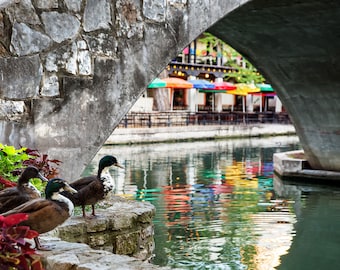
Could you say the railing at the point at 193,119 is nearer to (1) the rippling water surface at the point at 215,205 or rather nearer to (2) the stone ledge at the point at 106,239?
(1) the rippling water surface at the point at 215,205

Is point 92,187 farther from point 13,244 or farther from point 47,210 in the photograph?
point 13,244

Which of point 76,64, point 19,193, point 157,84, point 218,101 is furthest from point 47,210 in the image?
point 218,101

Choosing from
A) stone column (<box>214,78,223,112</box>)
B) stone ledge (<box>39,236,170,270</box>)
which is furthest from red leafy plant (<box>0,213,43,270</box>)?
stone column (<box>214,78,223,112</box>)

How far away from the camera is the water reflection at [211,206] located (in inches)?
Answer: 317

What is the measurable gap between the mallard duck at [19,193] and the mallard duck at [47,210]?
24 cm

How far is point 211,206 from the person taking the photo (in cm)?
1172

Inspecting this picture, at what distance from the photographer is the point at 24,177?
3.89 metres

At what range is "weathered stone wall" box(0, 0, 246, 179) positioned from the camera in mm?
4367

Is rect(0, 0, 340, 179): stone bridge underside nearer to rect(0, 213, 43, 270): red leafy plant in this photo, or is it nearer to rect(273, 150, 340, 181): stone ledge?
rect(0, 213, 43, 270): red leafy plant

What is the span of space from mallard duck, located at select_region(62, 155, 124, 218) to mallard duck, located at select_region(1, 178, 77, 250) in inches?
38.5

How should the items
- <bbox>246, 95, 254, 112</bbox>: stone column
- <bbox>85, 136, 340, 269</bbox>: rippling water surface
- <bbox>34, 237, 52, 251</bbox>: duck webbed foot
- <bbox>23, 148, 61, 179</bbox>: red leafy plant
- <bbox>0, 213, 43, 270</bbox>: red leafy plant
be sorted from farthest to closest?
1. <bbox>246, 95, 254, 112</bbox>: stone column
2. <bbox>85, 136, 340, 269</bbox>: rippling water surface
3. <bbox>23, 148, 61, 179</bbox>: red leafy plant
4. <bbox>34, 237, 52, 251</bbox>: duck webbed foot
5. <bbox>0, 213, 43, 270</bbox>: red leafy plant

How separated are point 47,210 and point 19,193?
17.9 inches

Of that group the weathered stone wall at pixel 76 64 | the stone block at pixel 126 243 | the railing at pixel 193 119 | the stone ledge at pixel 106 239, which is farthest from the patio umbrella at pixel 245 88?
the stone block at pixel 126 243

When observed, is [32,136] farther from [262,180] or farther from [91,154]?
[262,180]
